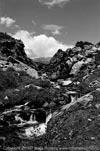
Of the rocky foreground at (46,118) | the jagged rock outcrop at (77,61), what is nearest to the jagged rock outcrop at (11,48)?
the jagged rock outcrop at (77,61)

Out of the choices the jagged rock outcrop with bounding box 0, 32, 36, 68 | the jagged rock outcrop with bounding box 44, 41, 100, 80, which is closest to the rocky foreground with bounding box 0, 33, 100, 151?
the jagged rock outcrop with bounding box 0, 32, 36, 68

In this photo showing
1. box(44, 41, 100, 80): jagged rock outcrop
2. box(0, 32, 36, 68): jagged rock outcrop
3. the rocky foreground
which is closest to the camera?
the rocky foreground

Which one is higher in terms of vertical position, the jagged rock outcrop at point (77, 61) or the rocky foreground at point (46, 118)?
the jagged rock outcrop at point (77, 61)

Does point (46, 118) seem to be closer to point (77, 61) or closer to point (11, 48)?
point (11, 48)

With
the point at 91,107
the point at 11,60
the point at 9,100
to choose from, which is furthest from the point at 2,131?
the point at 11,60

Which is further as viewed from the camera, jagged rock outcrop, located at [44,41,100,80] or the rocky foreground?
jagged rock outcrop, located at [44,41,100,80]

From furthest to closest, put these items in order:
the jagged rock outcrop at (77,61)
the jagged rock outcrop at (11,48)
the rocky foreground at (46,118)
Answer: the jagged rock outcrop at (77,61), the jagged rock outcrop at (11,48), the rocky foreground at (46,118)

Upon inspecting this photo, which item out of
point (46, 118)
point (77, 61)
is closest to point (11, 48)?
point (77, 61)

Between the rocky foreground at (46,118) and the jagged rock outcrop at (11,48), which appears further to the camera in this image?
the jagged rock outcrop at (11,48)

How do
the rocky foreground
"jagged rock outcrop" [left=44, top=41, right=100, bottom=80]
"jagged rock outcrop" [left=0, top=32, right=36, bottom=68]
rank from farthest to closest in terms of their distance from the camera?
"jagged rock outcrop" [left=44, top=41, right=100, bottom=80] → "jagged rock outcrop" [left=0, top=32, right=36, bottom=68] → the rocky foreground

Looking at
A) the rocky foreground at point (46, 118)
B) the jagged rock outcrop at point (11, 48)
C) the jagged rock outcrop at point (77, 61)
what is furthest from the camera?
the jagged rock outcrop at point (77, 61)

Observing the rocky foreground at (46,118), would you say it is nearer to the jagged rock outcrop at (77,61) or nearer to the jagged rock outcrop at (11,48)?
the jagged rock outcrop at (11,48)

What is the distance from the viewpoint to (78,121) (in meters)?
20.5

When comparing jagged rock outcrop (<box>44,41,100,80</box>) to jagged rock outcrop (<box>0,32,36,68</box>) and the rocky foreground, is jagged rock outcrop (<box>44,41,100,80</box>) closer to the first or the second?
jagged rock outcrop (<box>0,32,36,68</box>)
